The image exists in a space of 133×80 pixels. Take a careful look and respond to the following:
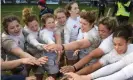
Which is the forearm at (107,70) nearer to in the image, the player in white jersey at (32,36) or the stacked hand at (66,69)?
the stacked hand at (66,69)

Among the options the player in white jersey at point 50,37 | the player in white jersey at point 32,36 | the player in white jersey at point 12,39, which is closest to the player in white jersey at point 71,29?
the player in white jersey at point 50,37

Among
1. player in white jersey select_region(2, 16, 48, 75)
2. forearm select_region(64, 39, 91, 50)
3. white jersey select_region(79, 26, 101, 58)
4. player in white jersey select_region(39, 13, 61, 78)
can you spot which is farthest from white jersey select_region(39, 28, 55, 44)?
forearm select_region(64, 39, 91, 50)

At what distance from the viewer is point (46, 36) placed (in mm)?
3895

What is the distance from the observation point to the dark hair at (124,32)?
285 centimetres

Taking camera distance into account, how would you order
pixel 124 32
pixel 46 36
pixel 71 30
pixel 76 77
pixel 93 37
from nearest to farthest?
pixel 76 77
pixel 124 32
pixel 93 37
pixel 46 36
pixel 71 30

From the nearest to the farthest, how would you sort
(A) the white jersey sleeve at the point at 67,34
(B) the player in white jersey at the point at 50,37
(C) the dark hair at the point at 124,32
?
(C) the dark hair at the point at 124,32
(B) the player in white jersey at the point at 50,37
(A) the white jersey sleeve at the point at 67,34

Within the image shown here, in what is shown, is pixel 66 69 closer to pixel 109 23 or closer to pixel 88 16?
pixel 109 23

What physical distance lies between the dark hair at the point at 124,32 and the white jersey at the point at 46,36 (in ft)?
3.76

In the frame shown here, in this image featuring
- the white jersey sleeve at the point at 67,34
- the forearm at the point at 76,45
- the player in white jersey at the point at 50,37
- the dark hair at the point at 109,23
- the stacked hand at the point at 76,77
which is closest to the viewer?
the stacked hand at the point at 76,77

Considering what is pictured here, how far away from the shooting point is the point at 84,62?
3.06 meters

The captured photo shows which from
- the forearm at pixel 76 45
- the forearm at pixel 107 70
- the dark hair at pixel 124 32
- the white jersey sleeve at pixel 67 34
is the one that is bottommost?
the white jersey sleeve at pixel 67 34

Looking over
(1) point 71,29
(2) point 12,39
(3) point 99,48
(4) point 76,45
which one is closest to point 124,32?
(3) point 99,48

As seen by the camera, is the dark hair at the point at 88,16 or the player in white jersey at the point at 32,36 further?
the player in white jersey at the point at 32,36

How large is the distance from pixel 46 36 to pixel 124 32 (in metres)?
1.34
